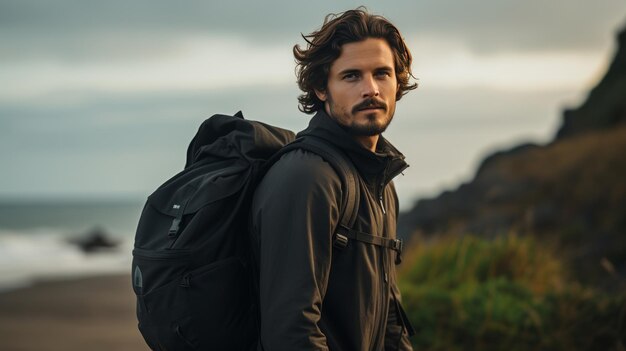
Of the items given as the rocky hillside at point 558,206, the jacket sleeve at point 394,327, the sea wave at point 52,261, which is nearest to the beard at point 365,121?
the jacket sleeve at point 394,327

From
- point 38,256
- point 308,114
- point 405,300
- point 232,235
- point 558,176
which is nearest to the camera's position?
point 232,235

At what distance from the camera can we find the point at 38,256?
89.7 feet

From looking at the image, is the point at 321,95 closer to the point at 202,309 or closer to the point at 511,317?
the point at 202,309

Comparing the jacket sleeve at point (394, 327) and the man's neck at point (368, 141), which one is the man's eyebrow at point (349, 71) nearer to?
the man's neck at point (368, 141)

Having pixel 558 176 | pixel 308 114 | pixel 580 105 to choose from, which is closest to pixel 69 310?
pixel 558 176

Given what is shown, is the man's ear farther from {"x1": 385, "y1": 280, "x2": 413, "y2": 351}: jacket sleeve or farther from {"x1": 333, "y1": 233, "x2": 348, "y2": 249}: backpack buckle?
{"x1": 385, "y1": 280, "x2": 413, "y2": 351}: jacket sleeve

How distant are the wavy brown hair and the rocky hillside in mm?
6514

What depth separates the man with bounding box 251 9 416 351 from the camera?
2768 millimetres

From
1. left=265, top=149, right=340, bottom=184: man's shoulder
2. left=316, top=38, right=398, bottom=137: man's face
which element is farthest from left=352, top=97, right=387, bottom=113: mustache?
left=265, top=149, right=340, bottom=184: man's shoulder

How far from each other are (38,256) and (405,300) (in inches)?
884

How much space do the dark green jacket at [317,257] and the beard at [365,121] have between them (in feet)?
0.16

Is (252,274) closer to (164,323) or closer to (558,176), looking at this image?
(164,323)

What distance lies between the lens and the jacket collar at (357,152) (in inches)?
121

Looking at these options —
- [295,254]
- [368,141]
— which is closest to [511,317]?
[368,141]
